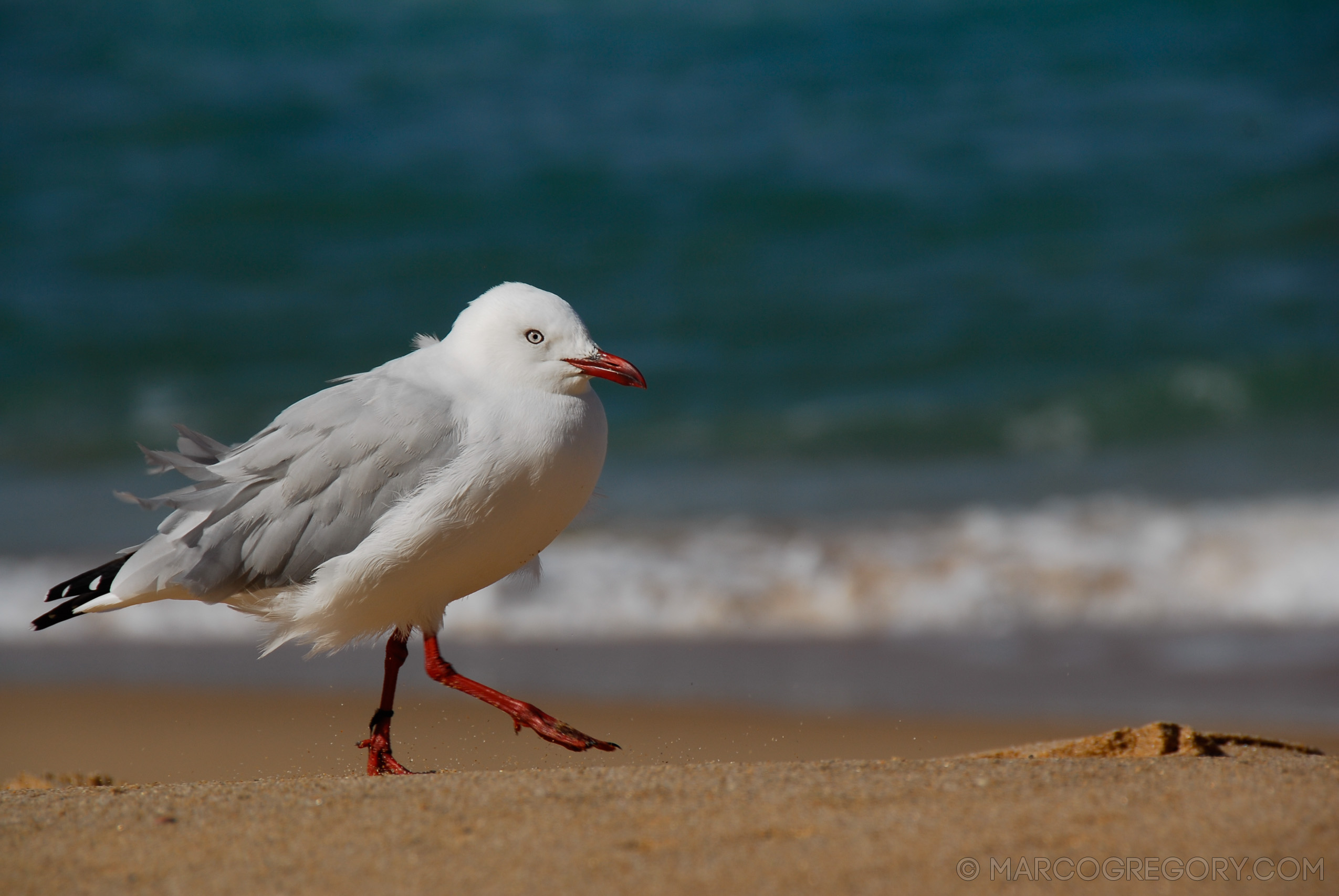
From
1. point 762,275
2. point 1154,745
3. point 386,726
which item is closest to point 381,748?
point 386,726

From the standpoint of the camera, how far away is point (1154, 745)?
10.7 feet

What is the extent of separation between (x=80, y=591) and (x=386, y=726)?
1017mm

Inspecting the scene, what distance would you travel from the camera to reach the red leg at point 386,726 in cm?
366

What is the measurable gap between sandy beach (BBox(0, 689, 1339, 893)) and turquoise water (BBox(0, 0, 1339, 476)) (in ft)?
22.2

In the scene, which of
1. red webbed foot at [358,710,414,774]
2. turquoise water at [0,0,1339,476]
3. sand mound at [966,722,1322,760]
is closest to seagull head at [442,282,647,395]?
red webbed foot at [358,710,414,774]

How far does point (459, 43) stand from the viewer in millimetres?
15125

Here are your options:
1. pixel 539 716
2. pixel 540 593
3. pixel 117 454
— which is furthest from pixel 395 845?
pixel 117 454

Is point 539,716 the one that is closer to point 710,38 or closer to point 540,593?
point 540,593

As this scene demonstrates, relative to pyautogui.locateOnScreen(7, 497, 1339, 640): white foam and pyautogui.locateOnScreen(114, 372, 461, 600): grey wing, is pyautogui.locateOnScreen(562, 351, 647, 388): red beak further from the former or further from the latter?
pyautogui.locateOnScreen(7, 497, 1339, 640): white foam

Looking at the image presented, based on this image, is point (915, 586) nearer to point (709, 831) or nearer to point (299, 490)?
point (299, 490)

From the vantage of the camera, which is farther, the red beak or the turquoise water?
the turquoise water

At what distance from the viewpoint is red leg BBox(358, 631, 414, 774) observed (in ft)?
12.0

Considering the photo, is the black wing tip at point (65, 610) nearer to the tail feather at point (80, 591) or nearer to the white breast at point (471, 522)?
the tail feather at point (80, 591)

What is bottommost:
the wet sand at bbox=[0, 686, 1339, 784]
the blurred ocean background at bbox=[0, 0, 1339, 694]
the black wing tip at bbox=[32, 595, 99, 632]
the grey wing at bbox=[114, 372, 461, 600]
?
the wet sand at bbox=[0, 686, 1339, 784]
